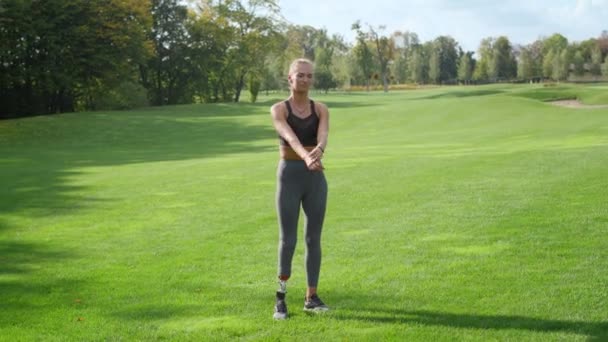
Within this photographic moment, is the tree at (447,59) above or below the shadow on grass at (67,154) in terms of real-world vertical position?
above

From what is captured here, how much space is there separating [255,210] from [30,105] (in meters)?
47.5

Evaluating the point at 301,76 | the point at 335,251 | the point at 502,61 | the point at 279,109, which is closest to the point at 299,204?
the point at 279,109

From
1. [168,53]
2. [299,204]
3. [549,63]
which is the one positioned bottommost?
[299,204]

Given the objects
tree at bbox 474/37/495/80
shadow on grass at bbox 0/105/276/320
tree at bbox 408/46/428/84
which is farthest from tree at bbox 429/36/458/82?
shadow on grass at bbox 0/105/276/320

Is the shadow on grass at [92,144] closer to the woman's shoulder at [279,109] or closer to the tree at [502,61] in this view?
the woman's shoulder at [279,109]

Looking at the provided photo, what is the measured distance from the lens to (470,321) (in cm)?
633

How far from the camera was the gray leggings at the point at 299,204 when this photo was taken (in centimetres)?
658

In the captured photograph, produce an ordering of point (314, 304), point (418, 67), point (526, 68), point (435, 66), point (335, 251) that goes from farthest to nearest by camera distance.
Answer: point (418, 67) < point (435, 66) < point (526, 68) < point (335, 251) < point (314, 304)

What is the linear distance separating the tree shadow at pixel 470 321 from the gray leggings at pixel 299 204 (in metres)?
0.60

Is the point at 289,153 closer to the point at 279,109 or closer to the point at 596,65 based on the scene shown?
the point at 279,109

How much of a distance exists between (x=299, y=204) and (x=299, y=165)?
414 millimetres

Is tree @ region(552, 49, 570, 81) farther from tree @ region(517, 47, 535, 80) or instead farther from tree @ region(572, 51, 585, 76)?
tree @ region(517, 47, 535, 80)

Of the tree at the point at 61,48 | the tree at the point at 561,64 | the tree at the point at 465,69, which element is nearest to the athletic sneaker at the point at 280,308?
the tree at the point at 61,48

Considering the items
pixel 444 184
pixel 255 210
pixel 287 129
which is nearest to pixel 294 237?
pixel 287 129
